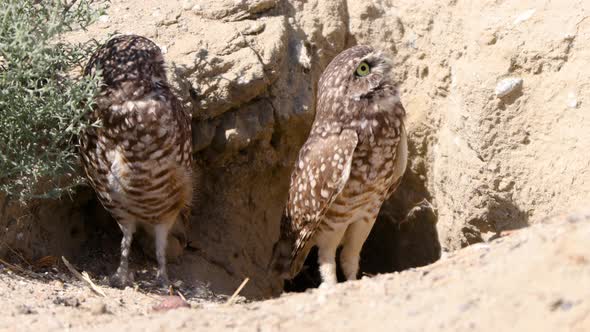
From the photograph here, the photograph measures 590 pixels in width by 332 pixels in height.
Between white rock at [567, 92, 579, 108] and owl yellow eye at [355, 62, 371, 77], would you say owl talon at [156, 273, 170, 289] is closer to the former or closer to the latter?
owl yellow eye at [355, 62, 371, 77]

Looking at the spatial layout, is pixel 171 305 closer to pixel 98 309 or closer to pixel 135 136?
pixel 98 309

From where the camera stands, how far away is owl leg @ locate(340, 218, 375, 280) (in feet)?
19.2

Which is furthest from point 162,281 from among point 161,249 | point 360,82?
point 360,82

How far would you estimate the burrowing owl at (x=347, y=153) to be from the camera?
214 inches

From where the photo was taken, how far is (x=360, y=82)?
557 cm

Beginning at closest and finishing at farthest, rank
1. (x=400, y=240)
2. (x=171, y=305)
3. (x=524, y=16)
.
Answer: (x=171, y=305) < (x=524, y=16) < (x=400, y=240)

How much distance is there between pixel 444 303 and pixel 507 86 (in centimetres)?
290

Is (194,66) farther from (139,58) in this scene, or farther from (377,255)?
(377,255)

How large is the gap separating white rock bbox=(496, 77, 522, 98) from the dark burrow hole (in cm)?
121

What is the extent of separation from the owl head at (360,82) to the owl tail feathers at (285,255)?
0.78 m

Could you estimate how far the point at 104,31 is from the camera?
5875mm

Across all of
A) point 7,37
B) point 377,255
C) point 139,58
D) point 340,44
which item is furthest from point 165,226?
point 377,255

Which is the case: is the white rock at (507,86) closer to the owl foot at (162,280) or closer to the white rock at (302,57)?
the white rock at (302,57)

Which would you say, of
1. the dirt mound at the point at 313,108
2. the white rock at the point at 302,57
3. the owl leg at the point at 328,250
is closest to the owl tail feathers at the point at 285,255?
the owl leg at the point at 328,250
